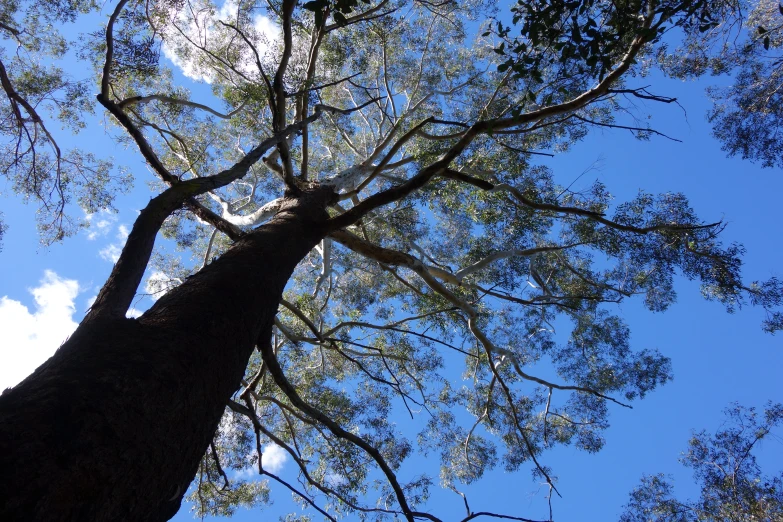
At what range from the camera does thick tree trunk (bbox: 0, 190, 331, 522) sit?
96 centimetres

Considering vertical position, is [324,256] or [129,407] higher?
[324,256]

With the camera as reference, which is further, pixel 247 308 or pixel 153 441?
pixel 247 308

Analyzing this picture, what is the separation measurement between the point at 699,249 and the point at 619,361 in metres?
3.06

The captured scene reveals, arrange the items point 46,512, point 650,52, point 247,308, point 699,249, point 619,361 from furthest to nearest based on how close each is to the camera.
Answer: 1. point 619,361
2. point 650,52
3. point 699,249
4. point 247,308
5. point 46,512

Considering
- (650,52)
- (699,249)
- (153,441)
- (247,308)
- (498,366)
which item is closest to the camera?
(153,441)

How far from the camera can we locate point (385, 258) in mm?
3818

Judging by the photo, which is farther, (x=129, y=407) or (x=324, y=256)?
(x=324, y=256)

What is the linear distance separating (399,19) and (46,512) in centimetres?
938

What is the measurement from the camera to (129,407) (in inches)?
47.8

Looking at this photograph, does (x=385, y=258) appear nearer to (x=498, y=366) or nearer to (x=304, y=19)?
(x=498, y=366)

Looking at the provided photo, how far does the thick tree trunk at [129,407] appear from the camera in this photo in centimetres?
96

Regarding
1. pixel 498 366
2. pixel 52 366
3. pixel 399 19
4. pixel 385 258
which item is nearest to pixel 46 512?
pixel 52 366

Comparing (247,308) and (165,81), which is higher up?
(165,81)

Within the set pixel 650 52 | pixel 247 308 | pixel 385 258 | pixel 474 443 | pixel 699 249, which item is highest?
pixel 650 52
